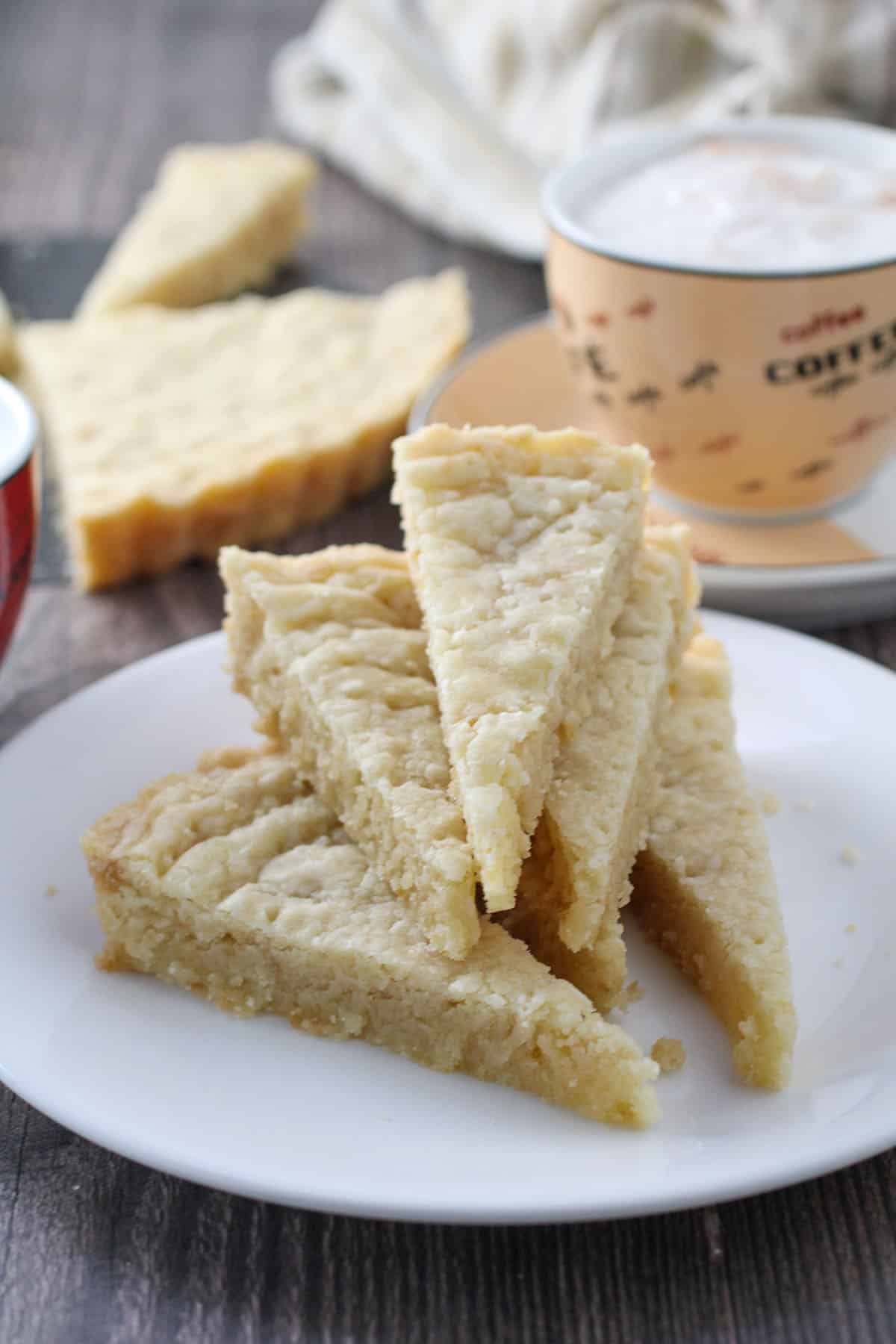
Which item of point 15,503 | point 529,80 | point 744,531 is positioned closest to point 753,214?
point 744,531

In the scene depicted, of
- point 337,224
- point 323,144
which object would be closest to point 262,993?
point 337,224

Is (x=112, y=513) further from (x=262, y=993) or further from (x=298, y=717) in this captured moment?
(x=262, y=993)

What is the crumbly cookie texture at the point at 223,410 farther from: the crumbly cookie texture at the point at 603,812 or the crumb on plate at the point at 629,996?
the crumb on plate at the point at 629,996

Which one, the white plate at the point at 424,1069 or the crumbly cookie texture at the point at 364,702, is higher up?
the crumbly cookie texture at the point at 364,702

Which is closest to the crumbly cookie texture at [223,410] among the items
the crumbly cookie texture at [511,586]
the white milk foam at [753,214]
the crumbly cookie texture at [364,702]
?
the white milk foam at [753,214]

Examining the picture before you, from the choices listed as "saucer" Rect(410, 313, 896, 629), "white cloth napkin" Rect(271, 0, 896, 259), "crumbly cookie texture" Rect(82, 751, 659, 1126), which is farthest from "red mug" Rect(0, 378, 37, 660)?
"white cloth napkin" Rect(271, 0, 896, 259)

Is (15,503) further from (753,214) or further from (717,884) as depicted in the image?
(753,214)

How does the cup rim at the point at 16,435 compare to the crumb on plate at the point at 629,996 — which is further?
the cup rim at the point at 16,435
